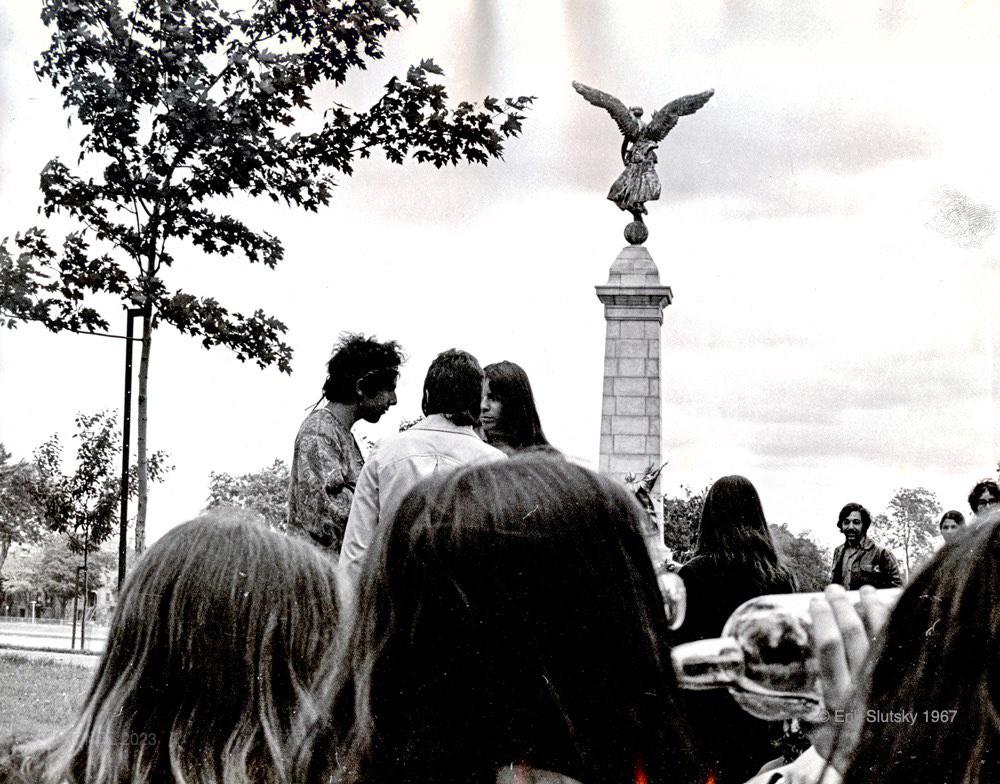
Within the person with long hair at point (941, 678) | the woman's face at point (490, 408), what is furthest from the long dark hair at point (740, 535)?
the person with long hair at point (941, 678)

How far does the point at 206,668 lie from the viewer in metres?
1.28

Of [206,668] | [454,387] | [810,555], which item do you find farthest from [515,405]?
[810,555]

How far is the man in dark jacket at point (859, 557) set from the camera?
15.2ft

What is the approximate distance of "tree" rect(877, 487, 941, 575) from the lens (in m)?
5.30

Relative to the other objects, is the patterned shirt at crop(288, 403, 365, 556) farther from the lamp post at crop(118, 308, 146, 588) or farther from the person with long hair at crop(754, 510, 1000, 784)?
the person with long hair at crop(754, 510, 1000, 784)

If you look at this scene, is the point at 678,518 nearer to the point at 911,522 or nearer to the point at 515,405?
the point at 911,522

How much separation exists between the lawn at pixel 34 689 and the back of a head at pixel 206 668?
3.18 metres

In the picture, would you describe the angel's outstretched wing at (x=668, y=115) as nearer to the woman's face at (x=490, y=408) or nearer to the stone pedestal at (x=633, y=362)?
the stone pedestal at (x=633, y=362)

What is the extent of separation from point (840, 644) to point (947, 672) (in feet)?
0.70

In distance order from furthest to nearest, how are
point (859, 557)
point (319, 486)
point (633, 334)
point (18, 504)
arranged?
1. point (633, 334)
2. point (18, 504)
3. point (859, 557)
4. point (319, 486)

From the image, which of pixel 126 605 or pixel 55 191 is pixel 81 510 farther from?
pixel 126 605

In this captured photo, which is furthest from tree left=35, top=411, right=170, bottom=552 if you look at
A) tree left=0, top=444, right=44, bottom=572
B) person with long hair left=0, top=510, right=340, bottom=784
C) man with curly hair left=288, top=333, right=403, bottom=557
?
person with long hair left=0, top=510, right=340, bottom=784

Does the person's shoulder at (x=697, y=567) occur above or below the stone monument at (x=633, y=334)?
below

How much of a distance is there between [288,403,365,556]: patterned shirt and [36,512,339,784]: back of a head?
1.63 meters
